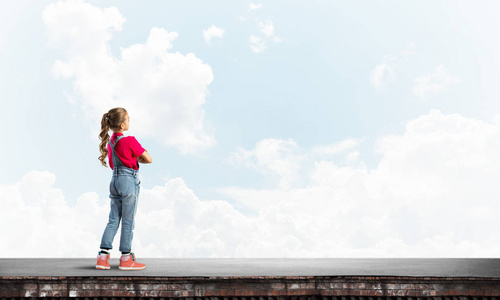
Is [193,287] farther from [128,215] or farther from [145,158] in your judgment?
[145,158]

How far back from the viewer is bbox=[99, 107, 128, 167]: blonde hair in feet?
26.1

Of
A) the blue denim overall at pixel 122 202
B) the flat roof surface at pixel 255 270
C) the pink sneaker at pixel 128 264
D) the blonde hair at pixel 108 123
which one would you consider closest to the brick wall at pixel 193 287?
the flat roof surface at pixel 255 270

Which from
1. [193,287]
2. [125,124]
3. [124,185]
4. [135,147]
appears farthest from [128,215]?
[193,287]

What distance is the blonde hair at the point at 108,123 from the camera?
7.96 meters

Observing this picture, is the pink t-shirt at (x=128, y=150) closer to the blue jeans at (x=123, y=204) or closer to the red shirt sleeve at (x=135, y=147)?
the red shirt sleeve at (x=135, y=147)

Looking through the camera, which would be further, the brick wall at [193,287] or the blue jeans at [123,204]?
the blue jeans at [123,204]

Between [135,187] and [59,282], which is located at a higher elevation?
[135,187]

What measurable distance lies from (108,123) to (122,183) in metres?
1.02

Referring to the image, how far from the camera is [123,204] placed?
7891 mm

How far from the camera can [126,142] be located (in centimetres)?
785

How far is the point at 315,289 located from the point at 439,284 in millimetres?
1656

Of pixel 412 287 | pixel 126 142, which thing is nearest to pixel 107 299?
pixel 126 142

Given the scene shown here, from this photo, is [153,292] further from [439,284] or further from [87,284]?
[439,284]

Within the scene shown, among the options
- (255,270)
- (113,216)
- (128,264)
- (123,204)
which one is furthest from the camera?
(113,216)
